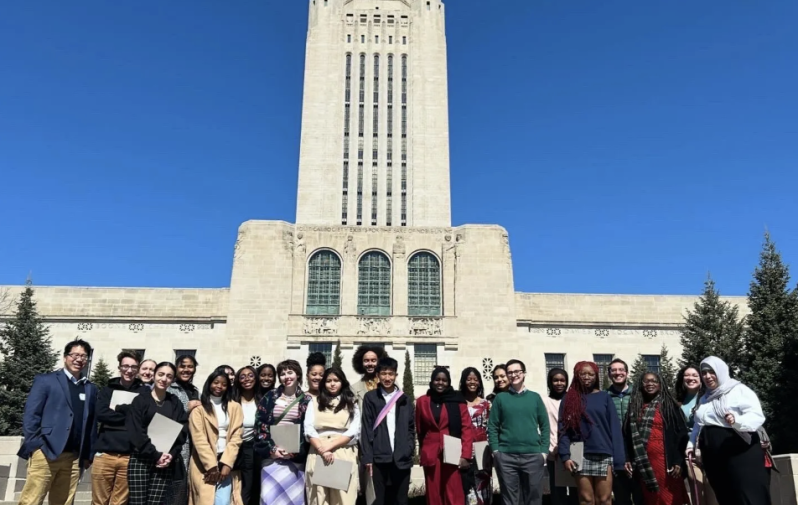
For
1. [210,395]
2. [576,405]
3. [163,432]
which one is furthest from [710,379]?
[163,432]

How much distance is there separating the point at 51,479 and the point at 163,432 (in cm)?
120

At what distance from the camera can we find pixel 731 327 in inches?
830

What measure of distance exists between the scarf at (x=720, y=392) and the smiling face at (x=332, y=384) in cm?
372

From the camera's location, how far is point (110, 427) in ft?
21.3

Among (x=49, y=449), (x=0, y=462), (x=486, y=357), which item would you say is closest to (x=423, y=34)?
(x=486, y=357)

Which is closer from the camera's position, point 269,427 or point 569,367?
point 269,427

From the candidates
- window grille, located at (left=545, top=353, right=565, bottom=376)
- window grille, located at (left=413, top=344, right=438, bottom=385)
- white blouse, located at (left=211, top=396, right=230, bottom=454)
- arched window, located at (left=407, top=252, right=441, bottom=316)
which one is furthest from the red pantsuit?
window grille, located at (left=545, top=353, right=565, bottom=376)

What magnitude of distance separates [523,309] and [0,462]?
66.7ft

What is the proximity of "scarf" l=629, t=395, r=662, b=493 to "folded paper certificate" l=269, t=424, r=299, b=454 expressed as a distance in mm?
3601

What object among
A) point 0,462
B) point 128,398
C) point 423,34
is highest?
point 423,34

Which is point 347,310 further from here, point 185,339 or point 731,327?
point 731,327

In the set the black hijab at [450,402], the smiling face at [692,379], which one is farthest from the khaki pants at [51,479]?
the smiling face at [692,379]

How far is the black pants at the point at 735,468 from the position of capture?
5.62 metres

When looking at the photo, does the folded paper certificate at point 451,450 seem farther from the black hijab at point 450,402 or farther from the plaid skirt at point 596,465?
the plaid skirt at point 596,465
